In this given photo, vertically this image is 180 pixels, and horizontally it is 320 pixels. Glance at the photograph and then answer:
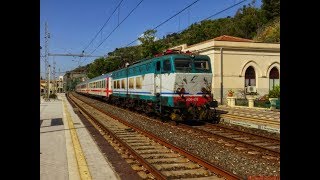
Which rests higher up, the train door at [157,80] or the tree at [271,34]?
the tree at [271,34]

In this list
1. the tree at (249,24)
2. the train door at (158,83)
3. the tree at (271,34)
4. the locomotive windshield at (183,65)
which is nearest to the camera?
the locomotive windshield at (183,65)

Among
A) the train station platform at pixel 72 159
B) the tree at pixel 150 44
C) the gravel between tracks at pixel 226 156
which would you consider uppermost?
the tree at pixel 150 44

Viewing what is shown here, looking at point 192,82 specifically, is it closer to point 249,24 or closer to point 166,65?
point 166,65

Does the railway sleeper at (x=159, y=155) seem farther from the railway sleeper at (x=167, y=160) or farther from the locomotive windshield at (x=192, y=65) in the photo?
the locomotive windshield at (x=192, y=65)

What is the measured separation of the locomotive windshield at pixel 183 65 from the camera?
672 inches

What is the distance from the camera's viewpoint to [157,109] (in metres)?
19.0

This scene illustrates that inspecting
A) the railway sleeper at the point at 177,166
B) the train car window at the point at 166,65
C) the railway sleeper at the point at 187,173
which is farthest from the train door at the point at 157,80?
the railway sleeper at the point at 187,173

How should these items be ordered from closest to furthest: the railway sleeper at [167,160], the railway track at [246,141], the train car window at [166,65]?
1. the railway sleeper at [167,160]
2. the railway track at [246,141]
3. the train car window at [166,65]

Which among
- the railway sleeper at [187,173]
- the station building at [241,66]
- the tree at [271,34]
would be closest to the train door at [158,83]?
the railway sleeper at [187,173]

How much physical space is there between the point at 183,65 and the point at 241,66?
2286 cm

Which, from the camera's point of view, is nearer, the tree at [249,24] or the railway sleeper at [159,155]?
the railway sleeper at [159,155]

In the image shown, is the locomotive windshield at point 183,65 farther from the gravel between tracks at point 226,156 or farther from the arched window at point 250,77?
the arched window at point 250,77
